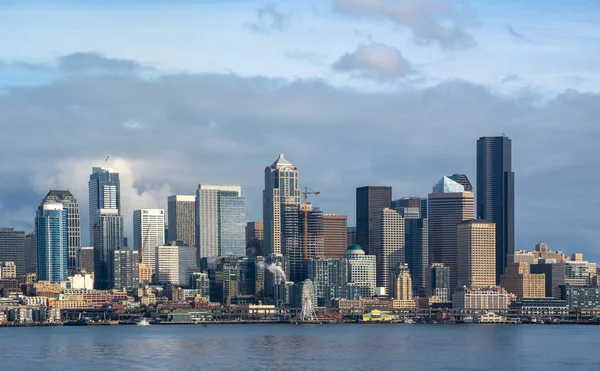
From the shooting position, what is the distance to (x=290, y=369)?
10456 cm

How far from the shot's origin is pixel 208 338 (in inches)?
6373

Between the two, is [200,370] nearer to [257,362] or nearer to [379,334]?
[257,362]

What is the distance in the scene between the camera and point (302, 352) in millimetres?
125812

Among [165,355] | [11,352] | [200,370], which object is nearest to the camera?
[200,370]

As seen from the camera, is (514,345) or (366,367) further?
(514,345)

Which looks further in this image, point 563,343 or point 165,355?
point 563,343

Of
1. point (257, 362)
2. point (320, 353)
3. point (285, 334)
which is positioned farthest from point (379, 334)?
point (257, 362)

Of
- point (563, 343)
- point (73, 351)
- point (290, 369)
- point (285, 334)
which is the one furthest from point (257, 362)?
point (285, 334)

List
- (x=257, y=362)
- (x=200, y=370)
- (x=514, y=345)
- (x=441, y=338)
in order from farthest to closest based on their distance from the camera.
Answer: (x=441, y=338)
(x=514, y=345)
(x=257, y=362)
(x=200, y=370)

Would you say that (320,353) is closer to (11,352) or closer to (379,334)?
(11,352)

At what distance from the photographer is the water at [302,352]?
109m

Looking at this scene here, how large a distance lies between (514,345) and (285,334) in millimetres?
41769

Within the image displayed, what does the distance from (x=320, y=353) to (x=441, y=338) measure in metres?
40.7

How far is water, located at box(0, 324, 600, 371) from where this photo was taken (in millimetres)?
108875
